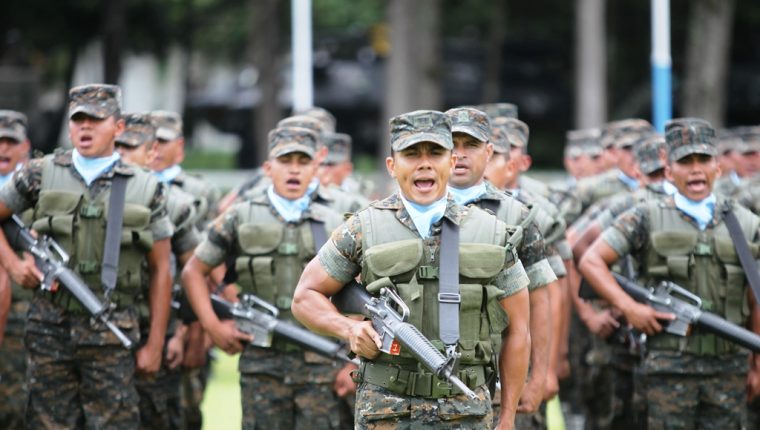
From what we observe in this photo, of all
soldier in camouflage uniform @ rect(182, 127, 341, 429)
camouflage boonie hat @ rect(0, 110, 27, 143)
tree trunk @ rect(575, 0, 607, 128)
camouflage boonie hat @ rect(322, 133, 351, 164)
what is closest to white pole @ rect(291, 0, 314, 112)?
camouflage boonie hat @ rect(322, 133, 351, 164)

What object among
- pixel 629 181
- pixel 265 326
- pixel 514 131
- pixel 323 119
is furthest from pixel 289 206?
pixel 629 181

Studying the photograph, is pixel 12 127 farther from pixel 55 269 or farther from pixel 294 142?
pixel 294 142

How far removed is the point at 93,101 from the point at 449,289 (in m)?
3.28

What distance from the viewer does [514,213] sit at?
23.8 ft

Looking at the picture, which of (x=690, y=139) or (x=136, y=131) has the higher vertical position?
(x=136, y=131)

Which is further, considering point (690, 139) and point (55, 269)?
point (690, 139)

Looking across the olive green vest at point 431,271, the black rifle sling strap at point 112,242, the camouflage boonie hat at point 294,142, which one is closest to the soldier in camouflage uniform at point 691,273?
the camouflage boonie hat at point 294,142

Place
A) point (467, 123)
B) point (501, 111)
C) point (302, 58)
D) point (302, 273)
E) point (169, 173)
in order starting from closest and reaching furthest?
point (302, 273)
point (467, 123)
point (501, 111)
point (169, 173)
point (302, 58)

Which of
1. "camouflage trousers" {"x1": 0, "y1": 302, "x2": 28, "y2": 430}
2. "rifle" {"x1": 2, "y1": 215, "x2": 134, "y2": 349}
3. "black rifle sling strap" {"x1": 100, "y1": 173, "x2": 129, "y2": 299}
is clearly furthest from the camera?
"camouflage trousers" {"x1": 0, "y1": 302, "x2": 28, "y2": 430}

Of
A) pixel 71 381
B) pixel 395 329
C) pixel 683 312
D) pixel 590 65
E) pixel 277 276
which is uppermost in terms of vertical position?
pixel 590 65

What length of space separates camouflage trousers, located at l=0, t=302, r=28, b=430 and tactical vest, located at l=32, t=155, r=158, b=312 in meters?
1.80

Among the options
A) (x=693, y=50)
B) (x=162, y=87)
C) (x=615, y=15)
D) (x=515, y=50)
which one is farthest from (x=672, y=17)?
(x=162, y=87)

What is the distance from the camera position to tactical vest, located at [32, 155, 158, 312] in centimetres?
823

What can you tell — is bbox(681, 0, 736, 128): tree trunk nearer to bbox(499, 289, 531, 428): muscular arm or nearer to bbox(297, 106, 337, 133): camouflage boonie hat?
bbox(297, 106, 337, 133): camouflage boonie hat
